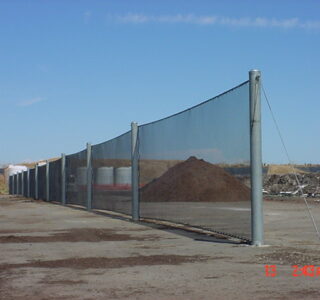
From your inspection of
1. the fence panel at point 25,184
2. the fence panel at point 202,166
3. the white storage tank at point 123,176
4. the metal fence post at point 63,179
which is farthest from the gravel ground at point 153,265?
the fence panel at point 25,184

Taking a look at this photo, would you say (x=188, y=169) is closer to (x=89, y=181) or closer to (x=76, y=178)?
(x=89, y=181)

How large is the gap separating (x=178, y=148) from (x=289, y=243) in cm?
510

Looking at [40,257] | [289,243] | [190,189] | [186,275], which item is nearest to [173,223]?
[190,189]

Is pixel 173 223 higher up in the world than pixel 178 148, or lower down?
lower down

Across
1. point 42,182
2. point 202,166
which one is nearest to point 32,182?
point 42,182

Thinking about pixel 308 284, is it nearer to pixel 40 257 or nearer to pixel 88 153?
pixel 40 257

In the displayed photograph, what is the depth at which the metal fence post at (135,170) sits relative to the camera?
18.4m

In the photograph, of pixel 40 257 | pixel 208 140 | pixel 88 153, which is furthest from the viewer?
pixel 88 153

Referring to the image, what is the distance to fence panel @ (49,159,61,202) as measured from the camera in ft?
110

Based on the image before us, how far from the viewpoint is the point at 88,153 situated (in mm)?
26000

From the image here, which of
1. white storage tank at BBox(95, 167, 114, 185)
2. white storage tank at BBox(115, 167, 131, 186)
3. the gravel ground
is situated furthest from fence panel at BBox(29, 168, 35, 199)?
the gravel ground

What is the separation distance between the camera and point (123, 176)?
67.6 ft

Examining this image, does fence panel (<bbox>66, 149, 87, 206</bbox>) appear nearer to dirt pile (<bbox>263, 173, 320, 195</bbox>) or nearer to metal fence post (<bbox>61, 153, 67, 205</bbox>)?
metal fence post (<bbox>61, 153, 67, 205</bbox>)

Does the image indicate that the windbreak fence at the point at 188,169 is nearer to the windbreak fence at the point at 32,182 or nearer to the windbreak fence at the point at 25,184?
the windbreak fence at the point at 32,182
